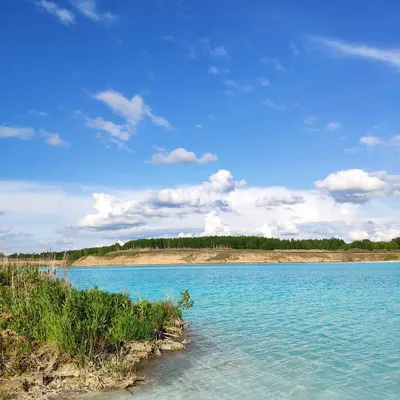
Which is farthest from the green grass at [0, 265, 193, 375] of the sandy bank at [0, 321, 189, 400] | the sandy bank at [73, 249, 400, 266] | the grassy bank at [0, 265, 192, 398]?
the sandy bank at [73, 249, 400, 266]

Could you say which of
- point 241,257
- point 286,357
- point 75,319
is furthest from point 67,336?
point 241,257

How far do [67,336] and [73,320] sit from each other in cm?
108

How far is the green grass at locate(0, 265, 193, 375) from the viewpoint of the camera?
44.2 ft

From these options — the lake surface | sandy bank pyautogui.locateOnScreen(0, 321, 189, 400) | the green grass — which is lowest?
the lake surface

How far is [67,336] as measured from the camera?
13.3 m

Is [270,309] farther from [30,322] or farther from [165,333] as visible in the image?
[30,322]

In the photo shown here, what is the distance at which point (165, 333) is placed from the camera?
754 inches

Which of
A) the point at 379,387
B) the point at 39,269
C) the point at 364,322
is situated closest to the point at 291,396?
the point at 379,387

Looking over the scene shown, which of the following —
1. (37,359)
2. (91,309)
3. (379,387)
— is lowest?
(379,387)

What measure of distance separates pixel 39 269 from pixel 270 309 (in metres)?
14.9

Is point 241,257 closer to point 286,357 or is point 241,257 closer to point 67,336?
point 286,357

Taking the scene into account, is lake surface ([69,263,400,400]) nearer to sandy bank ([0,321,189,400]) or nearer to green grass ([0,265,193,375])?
sandy bank ([0,321,189,400])

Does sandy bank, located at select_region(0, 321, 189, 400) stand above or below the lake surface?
above

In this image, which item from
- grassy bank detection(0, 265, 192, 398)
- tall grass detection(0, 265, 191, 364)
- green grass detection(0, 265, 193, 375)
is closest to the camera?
grassy bank detection(0, 265, 192, 398)
